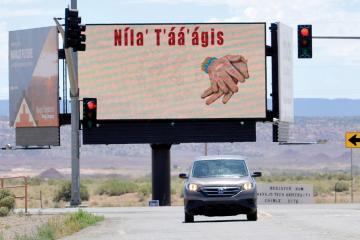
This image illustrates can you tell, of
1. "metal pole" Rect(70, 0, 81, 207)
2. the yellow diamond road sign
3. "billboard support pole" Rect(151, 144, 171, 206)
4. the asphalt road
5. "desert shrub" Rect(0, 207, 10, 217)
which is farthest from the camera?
"billboard support pole" Rect(151, 144, 171, 206)

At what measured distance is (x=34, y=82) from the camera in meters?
58.7

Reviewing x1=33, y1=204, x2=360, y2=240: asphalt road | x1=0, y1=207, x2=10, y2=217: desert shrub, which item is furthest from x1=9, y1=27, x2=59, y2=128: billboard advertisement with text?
x1=33, y1=204, x2=360, y2=240: asphalt road

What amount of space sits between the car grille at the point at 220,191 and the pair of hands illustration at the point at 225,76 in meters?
27.0

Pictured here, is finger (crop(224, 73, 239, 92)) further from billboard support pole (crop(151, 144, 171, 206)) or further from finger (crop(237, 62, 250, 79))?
billboard support pole (crop(151, 144, 171, 206))

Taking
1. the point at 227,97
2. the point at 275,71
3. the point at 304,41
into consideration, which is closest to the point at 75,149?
the point at 227,97

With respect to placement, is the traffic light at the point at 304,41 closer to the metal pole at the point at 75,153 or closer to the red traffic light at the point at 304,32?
the red traffic light at the point at 304,32

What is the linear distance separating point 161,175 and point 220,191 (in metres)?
29.5

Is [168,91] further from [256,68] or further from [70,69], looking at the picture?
[70,69]

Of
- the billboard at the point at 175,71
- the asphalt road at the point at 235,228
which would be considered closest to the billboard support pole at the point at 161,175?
the billboard at the point at 175,71

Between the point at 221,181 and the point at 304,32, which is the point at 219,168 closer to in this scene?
the point at 221,181

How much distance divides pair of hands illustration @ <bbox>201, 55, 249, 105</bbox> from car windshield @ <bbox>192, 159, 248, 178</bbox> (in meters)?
26.0

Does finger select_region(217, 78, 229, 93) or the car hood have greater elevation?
finger select_region(217, 78, 229, 93)

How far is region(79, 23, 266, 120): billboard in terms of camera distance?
5656 centimetres

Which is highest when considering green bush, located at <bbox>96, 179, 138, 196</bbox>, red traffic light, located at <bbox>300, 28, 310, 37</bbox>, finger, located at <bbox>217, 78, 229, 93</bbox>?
red traffic light, located at <bbox>300, 28, 310, 37</bbox>
